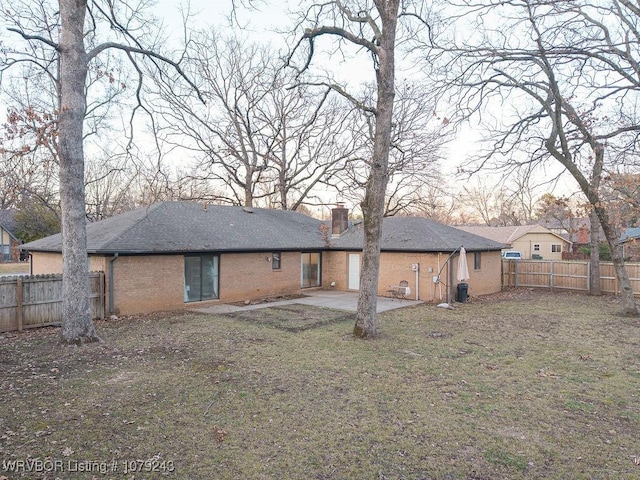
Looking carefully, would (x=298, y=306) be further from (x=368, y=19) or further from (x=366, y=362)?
(x=368, y=19)

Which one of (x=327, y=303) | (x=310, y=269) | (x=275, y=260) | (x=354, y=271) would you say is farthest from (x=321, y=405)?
(x=310, y=269)

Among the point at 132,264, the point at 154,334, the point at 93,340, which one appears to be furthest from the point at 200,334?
the point at 132,264

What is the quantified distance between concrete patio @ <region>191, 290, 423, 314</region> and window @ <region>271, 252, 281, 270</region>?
1.74 m

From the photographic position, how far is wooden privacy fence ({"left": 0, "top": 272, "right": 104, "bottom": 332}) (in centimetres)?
1032

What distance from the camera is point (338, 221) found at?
21.6 meters

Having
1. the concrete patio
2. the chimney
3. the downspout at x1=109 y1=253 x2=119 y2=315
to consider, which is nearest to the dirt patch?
the concrete patio

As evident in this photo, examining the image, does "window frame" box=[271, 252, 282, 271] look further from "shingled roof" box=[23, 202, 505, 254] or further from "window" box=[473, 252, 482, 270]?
"window" box=[473, 252, 482, 270]

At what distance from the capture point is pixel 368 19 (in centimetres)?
1010

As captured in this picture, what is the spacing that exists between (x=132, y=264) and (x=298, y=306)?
5853 millimetres

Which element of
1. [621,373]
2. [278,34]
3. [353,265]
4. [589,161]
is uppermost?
[278,34]

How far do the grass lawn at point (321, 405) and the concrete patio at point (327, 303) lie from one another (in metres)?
3.71

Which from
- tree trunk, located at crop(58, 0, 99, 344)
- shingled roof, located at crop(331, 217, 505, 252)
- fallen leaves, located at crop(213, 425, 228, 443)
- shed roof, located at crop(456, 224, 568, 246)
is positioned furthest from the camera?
shed roof, located at crop(456, 224, 568, 246)

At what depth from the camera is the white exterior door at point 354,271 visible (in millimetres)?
19609

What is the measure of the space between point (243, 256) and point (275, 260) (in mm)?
1887
